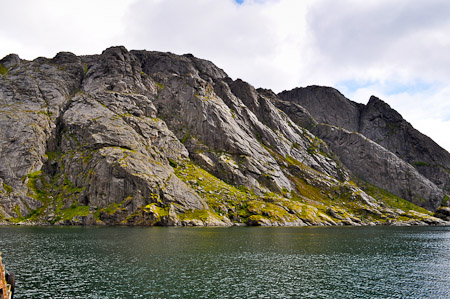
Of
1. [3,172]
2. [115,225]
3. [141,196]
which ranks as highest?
[3,172]

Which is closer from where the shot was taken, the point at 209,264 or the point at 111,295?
the point at 111,295

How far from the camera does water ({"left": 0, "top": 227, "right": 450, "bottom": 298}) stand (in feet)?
150

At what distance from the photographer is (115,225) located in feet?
523

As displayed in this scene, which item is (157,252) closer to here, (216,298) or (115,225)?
(216,298)

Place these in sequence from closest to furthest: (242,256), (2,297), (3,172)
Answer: (2,297) → (242,256) → (3,172)

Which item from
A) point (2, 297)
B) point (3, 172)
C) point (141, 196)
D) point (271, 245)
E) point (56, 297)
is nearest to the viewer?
point (2, 297)

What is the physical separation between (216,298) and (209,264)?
21472 millimetres

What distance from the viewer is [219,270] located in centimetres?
5844

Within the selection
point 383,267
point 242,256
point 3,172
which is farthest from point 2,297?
point 3,172

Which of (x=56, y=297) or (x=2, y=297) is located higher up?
(x=2, y=297)

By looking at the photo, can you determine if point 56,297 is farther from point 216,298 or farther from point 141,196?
point 141,196

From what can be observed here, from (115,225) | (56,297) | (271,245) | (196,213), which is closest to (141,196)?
(115,225)

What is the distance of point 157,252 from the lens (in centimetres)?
7556

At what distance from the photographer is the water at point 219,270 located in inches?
1795
